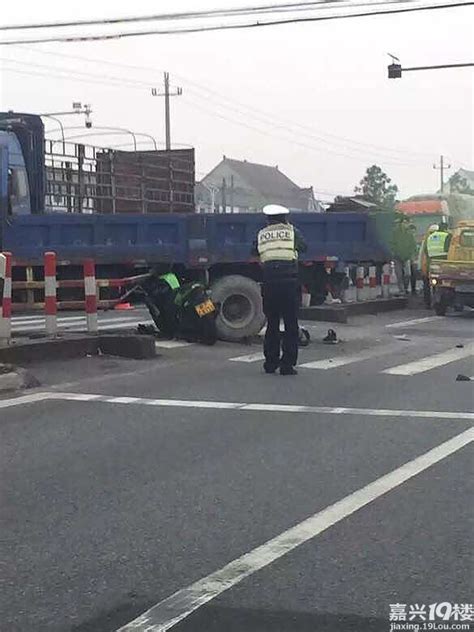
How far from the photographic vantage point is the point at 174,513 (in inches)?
203

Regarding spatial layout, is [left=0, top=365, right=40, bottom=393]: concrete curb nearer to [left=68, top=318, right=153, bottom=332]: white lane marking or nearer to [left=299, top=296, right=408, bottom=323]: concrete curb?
[left=68, top=318, right=153, bottom=332]: white lane marking

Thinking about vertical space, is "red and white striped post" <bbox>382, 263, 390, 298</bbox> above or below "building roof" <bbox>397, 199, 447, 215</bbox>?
below

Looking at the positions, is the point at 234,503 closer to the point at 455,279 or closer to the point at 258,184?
the point at 455,279

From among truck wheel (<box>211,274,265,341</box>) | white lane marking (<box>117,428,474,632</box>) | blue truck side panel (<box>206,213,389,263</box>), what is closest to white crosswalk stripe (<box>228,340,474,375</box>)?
truck wheel (<box>211,274,265,341</box>)

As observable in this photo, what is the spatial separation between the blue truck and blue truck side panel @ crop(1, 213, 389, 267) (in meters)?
0.02

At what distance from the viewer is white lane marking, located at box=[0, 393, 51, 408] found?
8.38 m

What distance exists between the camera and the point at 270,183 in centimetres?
9162

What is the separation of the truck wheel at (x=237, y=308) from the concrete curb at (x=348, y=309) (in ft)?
11.1

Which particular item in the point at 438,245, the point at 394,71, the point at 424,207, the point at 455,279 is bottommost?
the point at 455,279

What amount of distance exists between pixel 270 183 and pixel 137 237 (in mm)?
76966

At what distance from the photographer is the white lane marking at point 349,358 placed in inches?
433

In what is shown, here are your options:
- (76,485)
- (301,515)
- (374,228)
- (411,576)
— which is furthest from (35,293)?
(411,576)

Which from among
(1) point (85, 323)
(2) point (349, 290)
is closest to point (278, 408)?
(1) point (85, 323)

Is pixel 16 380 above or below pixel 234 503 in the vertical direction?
above
